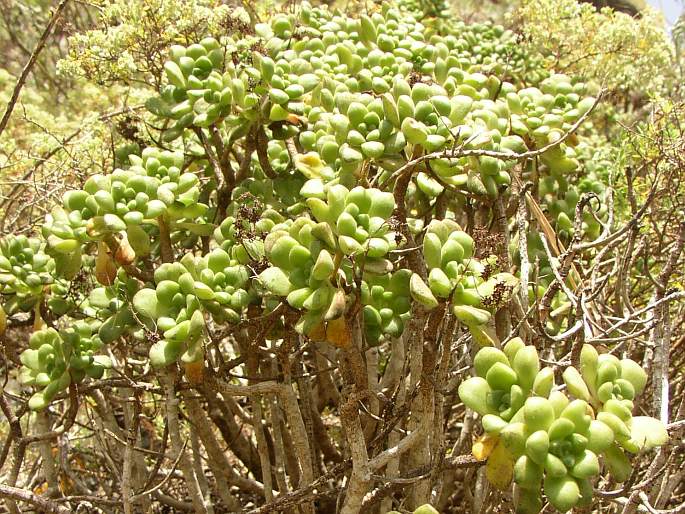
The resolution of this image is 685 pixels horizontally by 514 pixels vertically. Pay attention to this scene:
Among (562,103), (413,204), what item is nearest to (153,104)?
(413,204)

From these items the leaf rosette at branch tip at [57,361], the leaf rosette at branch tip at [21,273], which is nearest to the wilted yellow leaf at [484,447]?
the leaf rosette at branch tip at [57,361]

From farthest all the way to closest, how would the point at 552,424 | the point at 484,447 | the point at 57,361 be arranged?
1. the point at 57,361
2. the point at 484,447
3. the point at 552,424

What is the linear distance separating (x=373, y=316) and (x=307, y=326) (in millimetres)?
204

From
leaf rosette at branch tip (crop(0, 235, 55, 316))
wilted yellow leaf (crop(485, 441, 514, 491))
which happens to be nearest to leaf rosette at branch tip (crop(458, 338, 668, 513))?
wilted yellow leaf (crop(485, 441, 514, 491))

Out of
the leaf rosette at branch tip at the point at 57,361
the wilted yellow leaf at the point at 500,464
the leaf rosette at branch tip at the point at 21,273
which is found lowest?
the wilted yellow leaf at the point at 500,464

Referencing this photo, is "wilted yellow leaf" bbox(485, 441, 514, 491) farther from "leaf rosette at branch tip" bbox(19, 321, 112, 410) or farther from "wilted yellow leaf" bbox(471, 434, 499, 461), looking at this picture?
"leaf rosette at branch tip" bbox(19, 321, 112, 410)

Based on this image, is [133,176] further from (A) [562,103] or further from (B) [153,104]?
(A) [562,103]

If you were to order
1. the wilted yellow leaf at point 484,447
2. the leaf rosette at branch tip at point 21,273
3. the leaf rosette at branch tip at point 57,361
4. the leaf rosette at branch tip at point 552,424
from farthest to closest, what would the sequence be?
the leaf rosette at branch tip at point 21,273
the leaf rosette at branch tip at point 57,361
the wilted yellow leaf at point 484,447
the leaf rosette at branch tip at point 552,424

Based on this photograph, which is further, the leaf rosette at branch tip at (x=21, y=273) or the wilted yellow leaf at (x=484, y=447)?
the leaf rosette at branch tip at (x=21, y=273)

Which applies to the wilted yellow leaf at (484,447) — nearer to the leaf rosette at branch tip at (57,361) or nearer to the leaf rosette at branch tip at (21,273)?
the leaf rosette at branch tip at (57,361)

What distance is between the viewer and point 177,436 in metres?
1.70

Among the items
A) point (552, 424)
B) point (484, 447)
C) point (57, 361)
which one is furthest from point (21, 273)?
point (552, 424)

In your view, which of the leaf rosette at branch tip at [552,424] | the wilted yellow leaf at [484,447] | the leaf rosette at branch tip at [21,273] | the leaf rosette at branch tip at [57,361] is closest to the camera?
the leaf rosette at branch tip at [552,424]

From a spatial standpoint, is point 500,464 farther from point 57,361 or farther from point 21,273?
point 21,273
